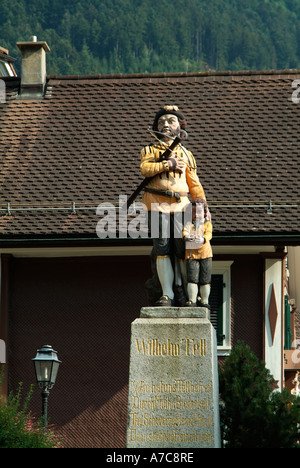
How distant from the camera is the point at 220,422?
17500 mm

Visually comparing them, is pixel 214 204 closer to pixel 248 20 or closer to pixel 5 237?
Result: pixel 5 237

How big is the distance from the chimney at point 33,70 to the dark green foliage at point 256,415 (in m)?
10.7

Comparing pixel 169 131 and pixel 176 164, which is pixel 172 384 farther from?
pixel 169 131

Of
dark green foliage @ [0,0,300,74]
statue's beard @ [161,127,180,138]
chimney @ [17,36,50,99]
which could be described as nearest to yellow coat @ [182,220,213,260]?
statue's beard @ [161,127,180,138]

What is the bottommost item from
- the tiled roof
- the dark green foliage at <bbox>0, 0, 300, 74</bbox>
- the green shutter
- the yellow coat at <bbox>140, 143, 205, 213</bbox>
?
the yellow coat at <bbox>140, 143, 205, 213</bbox>

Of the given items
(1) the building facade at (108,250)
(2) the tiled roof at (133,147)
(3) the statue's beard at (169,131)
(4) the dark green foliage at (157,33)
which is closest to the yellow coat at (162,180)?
(3) the statue's beard at (169,131)

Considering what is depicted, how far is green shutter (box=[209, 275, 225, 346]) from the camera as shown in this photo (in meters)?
23.6

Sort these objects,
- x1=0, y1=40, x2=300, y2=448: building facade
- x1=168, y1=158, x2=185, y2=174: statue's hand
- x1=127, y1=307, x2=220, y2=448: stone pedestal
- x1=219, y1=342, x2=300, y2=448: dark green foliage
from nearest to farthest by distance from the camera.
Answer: x1=127, y1=307, x2=220, y2=448: stone pedestal, x1=168, y1=158, x2=185, y2=174: statue's hand, x1=219, y1=342, x2=300, y2=448: dark green foliage, x1=0, y1=40, x2=300, y2=448: building facade

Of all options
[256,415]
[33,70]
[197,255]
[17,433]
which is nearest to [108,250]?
[33,70]

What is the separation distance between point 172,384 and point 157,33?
233 ft

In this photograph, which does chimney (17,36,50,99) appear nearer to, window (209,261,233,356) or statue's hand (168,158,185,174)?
window (209,261,233,356)

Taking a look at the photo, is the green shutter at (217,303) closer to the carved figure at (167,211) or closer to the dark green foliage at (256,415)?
the dark green foliage at (256,415)

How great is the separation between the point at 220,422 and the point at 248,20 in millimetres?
80132

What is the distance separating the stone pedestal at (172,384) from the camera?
629 inches
